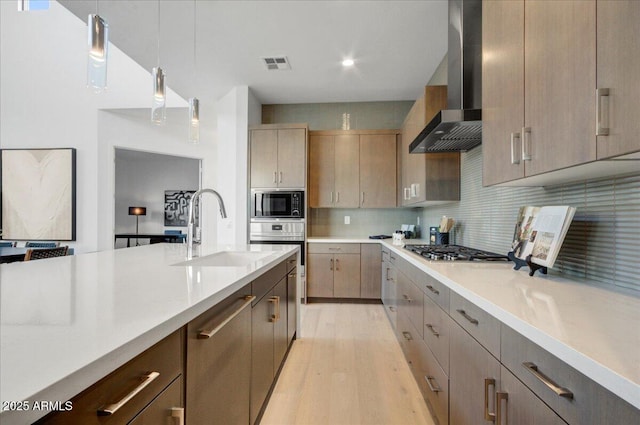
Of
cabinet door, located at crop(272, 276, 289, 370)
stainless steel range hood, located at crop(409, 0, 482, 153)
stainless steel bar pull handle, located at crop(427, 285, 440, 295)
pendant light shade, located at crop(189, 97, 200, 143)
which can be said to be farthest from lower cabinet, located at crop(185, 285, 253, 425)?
pendant light shade, located at crop(189, 97, 200, 143)

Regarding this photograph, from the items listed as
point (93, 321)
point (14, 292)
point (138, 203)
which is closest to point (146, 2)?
point (14, 292)

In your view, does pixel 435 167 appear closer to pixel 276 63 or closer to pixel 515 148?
pixel 515 148

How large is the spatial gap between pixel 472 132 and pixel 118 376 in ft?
7.55

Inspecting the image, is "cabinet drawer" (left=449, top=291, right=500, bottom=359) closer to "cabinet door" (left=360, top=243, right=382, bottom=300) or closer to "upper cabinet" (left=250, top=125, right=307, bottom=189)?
"cabinet door" (left=360, top=243, right=382, bottom=300)

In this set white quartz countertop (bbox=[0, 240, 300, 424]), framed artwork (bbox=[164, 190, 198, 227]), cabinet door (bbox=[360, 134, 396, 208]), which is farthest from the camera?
framed artwork (bbox=[164, 190, 198, 227])

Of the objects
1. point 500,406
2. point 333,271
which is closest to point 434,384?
point 500,406

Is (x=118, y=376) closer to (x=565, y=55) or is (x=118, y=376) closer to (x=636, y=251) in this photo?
(x=565, y=55)

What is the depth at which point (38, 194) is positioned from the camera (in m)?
5.09

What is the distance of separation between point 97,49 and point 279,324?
1.90 m

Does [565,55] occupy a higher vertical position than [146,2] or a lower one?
lower

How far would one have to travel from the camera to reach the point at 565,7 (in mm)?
1053

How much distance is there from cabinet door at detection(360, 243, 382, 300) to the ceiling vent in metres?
2.41

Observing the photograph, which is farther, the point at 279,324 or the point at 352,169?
the point at 352,169

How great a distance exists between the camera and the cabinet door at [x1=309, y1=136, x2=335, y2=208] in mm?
4496
